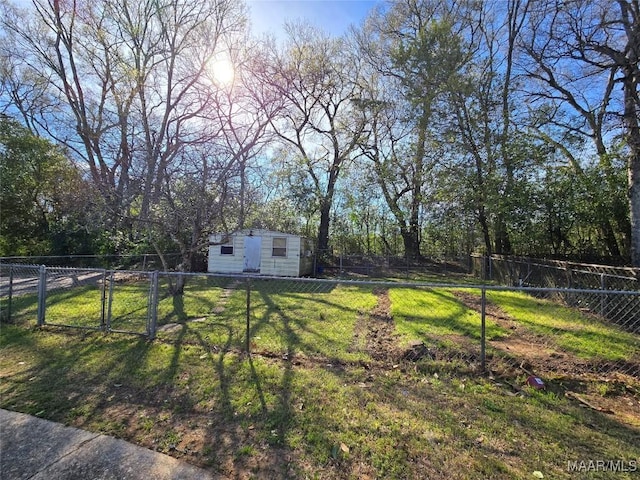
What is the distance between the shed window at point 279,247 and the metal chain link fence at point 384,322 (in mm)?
6178

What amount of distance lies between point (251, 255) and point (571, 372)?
1374 centimetres

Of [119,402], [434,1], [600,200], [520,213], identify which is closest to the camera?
[119,402]

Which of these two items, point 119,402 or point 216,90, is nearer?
point 119,402

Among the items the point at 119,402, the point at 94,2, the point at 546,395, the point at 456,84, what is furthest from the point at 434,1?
the point at 119,402

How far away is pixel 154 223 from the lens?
26.3 feet

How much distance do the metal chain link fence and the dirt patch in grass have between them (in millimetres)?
26

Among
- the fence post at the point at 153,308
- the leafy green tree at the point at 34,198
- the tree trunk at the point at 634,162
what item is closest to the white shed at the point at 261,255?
the leafy green tree at the point at 34,198

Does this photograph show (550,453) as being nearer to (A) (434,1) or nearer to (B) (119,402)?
(B) (119,402)

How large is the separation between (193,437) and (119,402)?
1.06 meters

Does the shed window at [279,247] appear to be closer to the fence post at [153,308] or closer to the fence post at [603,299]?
the fence post at [153,308]

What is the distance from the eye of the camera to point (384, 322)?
6.47 m

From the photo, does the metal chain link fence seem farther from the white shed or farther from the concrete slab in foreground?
the white shed

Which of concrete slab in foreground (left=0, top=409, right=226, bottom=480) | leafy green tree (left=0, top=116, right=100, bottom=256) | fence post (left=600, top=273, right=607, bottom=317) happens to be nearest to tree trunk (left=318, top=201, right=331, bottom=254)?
leafy green tree (left=0, top=116, right=100, bottom=256)

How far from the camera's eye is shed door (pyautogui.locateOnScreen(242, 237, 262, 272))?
1605 centimetres
